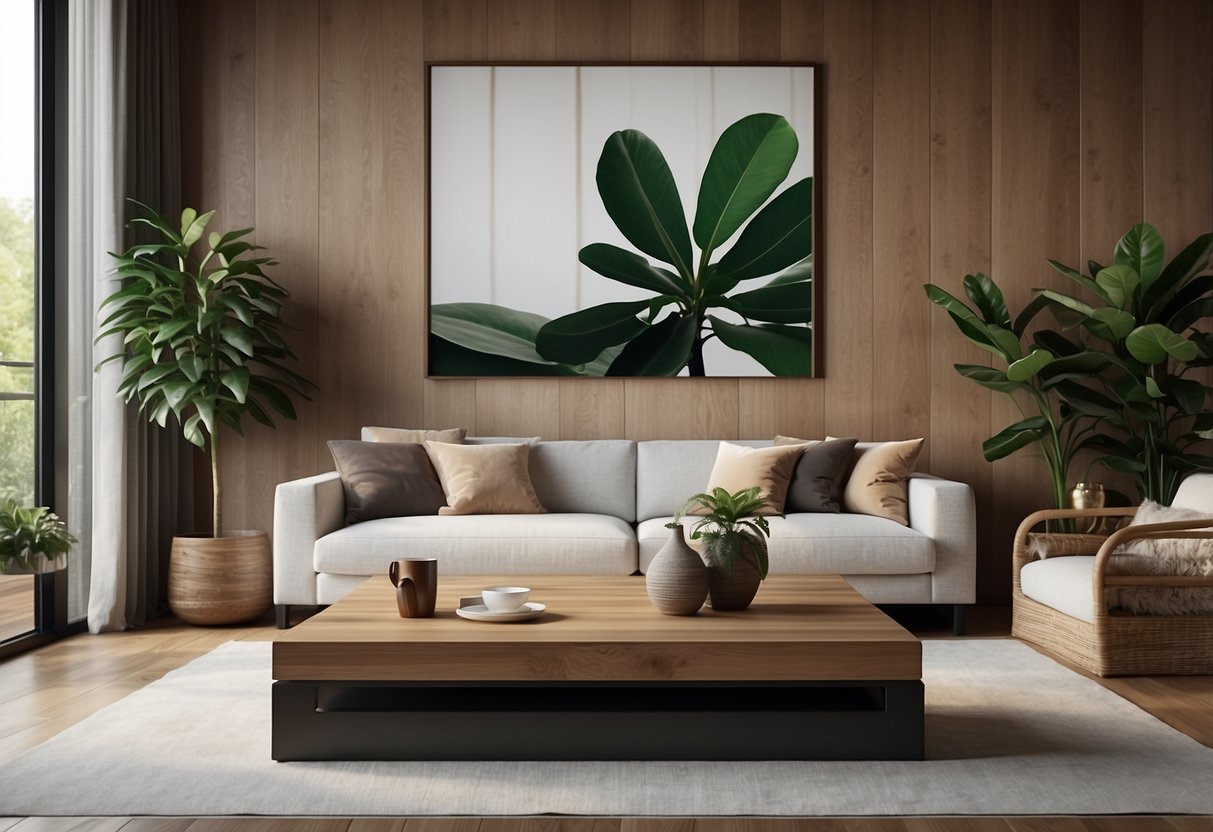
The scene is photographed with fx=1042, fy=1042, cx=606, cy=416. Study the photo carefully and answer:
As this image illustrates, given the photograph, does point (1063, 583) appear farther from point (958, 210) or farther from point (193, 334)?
A: point (193, 334)

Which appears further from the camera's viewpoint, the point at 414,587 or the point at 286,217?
the point at 286,217

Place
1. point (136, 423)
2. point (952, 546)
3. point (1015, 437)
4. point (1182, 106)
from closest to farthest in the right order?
point (952, 546)
point (136, 423)
point (1015, 437)
point (1182, 106)

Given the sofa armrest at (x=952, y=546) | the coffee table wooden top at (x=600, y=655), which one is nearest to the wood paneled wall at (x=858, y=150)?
the sofa armrest at (x=952, y=546)

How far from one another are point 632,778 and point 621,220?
3.14 m

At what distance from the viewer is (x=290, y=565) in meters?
4.06

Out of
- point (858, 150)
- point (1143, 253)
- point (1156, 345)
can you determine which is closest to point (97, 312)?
point (858, 150)

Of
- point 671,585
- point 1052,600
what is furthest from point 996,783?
point 1052,600

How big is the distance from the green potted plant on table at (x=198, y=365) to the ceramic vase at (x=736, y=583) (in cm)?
→ 241

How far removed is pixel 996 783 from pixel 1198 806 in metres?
0.40

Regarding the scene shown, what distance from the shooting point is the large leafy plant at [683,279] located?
4969 mm

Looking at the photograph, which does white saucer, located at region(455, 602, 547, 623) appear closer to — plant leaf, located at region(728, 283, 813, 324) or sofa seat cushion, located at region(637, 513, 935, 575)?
sofa seat cushion, located at region(637, 513, 935, 575)

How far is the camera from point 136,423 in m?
4.41

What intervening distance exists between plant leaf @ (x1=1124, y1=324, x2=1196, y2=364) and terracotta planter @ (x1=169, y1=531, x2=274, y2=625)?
3.75 meters

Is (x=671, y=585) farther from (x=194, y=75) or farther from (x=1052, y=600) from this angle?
(x=194, y=75)
